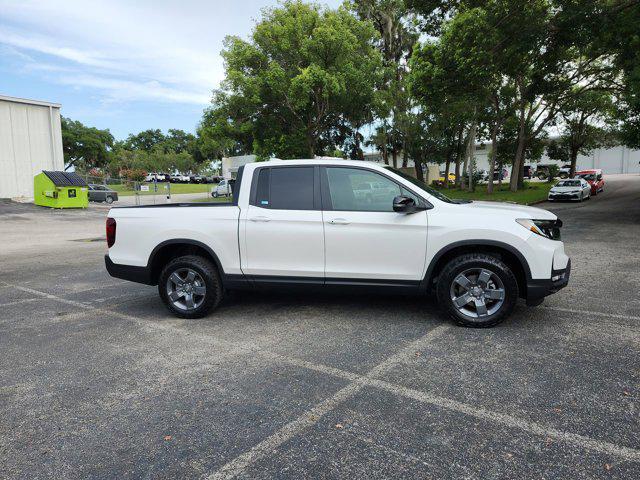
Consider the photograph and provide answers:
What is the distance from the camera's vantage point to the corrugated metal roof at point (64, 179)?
25.5 meters

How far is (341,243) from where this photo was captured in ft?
16.0

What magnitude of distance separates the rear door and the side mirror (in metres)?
0.85

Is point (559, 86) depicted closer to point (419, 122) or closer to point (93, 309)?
point (419, 122)

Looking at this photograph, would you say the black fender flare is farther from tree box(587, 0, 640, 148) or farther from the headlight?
tree box(587, 0, 640, 148)

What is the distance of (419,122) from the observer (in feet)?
99.5

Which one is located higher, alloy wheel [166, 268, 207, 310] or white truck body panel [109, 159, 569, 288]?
white truck body panel [109, 159, 569, 288]

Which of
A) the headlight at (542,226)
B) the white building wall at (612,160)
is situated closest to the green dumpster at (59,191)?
the headlight at (542,226)

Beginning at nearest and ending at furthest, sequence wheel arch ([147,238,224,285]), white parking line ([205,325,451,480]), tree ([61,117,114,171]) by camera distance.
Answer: white parking line ([205,325,451,480])
wheel arch ([147,238,224,285])
tree ([61,117,114,171])

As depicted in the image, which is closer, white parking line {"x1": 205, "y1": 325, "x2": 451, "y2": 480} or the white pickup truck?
white parking line {"x1": 205, "y1": 325, "x2": 451, "y2": 480}

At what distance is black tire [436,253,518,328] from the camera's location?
4.62 meters

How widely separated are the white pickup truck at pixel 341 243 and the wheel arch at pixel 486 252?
0.04 feet

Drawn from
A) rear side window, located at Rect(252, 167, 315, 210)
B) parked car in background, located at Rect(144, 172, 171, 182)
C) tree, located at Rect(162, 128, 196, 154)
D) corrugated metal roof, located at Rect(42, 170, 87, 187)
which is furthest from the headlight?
tree, located at Rect(162, 128, 196, 154)

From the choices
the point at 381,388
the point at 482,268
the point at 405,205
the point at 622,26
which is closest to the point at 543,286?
the point at 482,268

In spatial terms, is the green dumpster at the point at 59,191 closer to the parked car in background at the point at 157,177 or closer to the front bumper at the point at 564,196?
the front bumper at the point at 564,196
